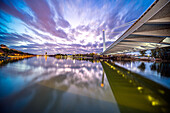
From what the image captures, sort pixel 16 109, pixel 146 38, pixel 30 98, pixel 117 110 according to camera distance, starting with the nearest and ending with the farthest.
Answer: pixel 16 109 → pixel 117 110 → pixel 30 98 → pixel 146 38

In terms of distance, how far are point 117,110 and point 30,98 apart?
150 inches

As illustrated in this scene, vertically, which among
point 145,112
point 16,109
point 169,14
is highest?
point 169,14

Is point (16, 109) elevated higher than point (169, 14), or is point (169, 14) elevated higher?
point (169, 14)

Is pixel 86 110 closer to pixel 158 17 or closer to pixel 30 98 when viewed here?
pixel 30 98

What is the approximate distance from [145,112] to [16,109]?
188 inches

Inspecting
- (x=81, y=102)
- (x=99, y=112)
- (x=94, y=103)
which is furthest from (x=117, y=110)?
(x=81, y=102)

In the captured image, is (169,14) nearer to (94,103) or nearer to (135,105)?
(135,105)

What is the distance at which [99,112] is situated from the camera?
8.14 ft

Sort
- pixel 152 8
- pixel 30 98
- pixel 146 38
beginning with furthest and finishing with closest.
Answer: pixel 146 38, pixel 152 8, pixel 30 98


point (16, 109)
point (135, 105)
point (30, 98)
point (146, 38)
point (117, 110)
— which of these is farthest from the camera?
point (146, 38)

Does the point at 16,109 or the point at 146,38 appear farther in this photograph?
the point at 146,38

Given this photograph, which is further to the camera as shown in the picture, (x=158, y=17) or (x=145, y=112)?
(x=158, y=17)

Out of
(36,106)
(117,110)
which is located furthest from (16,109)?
(117,110)

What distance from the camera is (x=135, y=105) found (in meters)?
2.83
